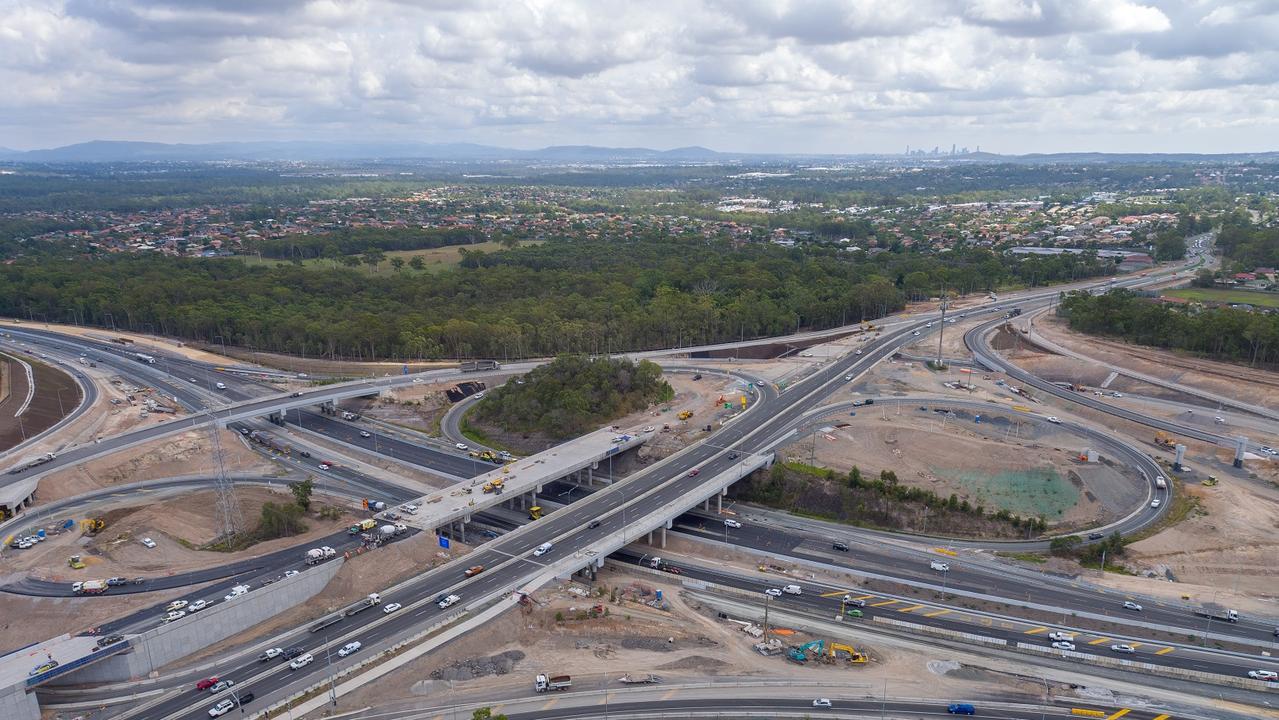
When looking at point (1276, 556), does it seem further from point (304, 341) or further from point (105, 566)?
point (304, 341)

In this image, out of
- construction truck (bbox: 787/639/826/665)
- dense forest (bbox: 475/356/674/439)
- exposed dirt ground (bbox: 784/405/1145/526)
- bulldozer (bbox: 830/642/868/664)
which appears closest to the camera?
bulldozer (bbox: 830/642/868/664)

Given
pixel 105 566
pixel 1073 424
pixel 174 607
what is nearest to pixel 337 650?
pixel 174 607

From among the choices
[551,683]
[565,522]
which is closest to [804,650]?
[551,683]

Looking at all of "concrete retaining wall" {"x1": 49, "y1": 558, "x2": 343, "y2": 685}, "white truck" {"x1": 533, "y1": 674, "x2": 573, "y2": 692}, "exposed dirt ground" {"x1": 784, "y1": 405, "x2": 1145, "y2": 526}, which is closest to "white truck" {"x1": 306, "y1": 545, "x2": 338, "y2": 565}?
"concrete retaining wall" {"x1": 49, "y1": 558, "x2": 343, "y2": 685}

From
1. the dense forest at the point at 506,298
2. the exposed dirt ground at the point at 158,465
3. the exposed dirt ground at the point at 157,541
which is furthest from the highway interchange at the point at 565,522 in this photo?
the dense forest at the point at 506,298

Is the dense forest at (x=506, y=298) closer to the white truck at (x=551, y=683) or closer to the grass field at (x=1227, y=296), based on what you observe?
the grass field at (x=1227, y=296)

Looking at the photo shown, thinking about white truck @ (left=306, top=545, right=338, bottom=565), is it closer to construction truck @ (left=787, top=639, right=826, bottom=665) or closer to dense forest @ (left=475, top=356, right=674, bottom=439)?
dense forest @ (left=475, top=356, right=674, bottom=439)
